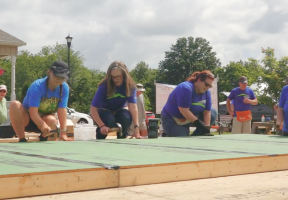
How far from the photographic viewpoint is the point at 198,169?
3328mm

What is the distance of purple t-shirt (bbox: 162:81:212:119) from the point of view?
22.3 feet

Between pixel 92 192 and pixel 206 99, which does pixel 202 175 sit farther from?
pixel 206 99

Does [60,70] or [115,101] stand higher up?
[60,70]

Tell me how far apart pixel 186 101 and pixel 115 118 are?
1030 mm

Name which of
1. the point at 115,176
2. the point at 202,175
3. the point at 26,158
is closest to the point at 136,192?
the point at 115,176

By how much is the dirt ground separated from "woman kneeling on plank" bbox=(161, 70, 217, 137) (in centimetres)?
351

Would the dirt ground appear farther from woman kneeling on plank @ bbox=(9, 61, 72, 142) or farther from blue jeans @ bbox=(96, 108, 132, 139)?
blue jeans @ bbox=(96, 108, 132, 139)

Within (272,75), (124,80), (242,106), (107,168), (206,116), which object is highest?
(272,75)

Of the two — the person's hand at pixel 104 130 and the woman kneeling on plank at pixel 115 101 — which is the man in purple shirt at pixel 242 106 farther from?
the person's hand at pixel 104 130

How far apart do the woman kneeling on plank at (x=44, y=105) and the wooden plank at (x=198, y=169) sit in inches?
99.0

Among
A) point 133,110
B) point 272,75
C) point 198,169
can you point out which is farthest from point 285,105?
point 272,75

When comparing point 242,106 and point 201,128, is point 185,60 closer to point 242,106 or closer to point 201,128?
point 242,106

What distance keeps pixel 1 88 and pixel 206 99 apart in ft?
15.8

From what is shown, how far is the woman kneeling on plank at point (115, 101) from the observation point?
6316 millimetres
